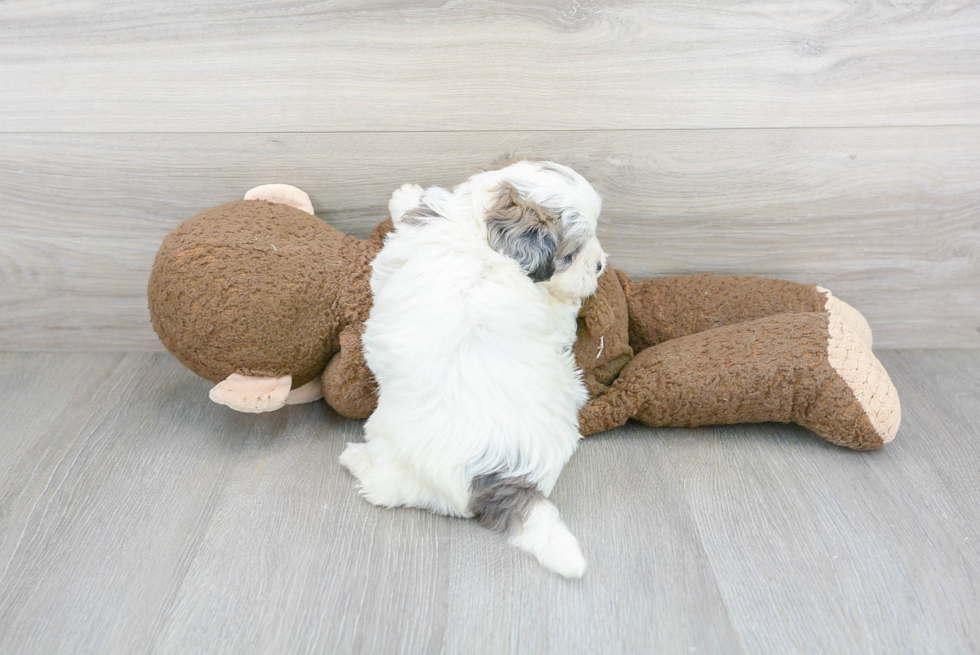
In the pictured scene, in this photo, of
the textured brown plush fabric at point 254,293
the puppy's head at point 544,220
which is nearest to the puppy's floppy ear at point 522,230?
the puppy's head at point 544,220

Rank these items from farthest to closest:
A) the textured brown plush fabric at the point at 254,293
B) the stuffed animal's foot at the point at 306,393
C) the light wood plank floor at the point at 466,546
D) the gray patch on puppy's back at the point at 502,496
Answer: the stuffed animal's foot at the point at 306,393 → the textured brown plush fabric at the point at 254,293 → the gray patch on puppy's back at the point at 502,496 → the light wood plank floor at the point at 466,546

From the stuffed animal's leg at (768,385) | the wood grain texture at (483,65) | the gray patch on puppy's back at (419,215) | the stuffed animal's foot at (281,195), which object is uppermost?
the wood grain texture at (483,65)

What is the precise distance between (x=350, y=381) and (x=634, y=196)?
2.17ft

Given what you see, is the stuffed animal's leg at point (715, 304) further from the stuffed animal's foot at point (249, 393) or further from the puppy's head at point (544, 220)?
the stuffed animal's foot at point (249, 393)

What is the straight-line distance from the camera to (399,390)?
3.56 ft

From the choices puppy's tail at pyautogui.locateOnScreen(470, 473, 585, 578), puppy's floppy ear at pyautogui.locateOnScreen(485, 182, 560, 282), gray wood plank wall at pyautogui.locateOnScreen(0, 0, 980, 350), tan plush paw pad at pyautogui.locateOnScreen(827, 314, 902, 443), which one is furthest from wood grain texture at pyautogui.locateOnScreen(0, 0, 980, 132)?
puppy's tail at pyautogui.locateOnScreen(470, 473, 585, 578)

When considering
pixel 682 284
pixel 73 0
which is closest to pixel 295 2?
pixel 73 0

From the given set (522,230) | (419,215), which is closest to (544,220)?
(522,230)

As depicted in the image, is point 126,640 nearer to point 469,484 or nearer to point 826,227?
point 469,484

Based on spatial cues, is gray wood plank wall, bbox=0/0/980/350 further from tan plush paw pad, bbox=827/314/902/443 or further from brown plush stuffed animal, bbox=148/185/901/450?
tan plush paw pad, bbox=827/314/902/443

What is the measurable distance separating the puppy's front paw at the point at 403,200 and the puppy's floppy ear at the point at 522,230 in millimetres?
190

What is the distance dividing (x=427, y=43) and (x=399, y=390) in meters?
0.64

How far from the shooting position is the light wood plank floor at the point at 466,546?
2.99 ft

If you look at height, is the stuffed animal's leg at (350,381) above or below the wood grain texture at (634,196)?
below
